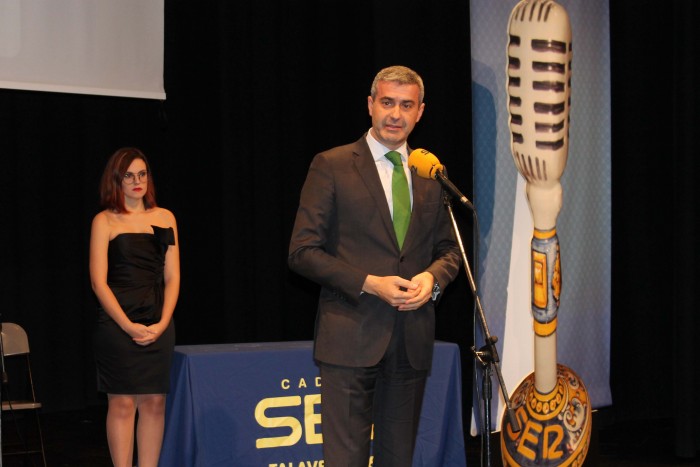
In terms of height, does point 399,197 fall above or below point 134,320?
above

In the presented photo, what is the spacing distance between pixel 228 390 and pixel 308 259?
4.58 feet

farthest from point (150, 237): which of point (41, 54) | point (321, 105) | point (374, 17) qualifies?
point (374, 17)

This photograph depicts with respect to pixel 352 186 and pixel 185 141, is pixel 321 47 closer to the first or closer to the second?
pixel 185 141

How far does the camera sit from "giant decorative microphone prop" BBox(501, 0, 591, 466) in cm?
368

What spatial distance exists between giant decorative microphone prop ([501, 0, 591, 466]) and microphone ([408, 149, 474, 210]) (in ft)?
3.95

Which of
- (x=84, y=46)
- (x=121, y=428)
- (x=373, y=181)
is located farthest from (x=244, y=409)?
(x=84, y=46)

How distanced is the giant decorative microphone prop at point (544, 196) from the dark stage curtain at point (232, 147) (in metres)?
1.72

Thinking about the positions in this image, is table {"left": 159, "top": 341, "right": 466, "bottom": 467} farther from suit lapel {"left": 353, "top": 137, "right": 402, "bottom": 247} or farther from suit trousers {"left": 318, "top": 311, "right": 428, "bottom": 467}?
suit lapel {"left": 353, "top": 137, "right": 402, "bottom": 247}

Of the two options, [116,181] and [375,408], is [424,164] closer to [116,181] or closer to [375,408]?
[375,408]

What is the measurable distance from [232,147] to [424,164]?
3.16m

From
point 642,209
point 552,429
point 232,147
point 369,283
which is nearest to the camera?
point 369,283

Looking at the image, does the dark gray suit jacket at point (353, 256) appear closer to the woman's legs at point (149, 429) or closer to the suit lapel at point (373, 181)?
the suit lapel at point (373, 181)

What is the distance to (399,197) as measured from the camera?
274 centimetres

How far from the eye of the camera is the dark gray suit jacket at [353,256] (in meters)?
2.61
